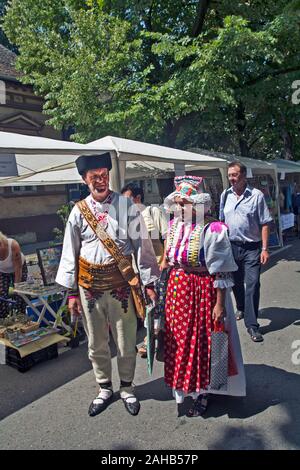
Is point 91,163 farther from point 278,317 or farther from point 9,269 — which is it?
point 278,317

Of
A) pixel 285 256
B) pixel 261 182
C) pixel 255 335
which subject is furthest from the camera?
pixel 261 182

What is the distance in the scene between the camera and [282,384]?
11.1 ft

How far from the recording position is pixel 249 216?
4.44 m

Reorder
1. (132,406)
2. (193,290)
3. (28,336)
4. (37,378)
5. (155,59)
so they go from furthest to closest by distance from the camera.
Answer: (155,59)
(28,336)
(37,378)
(132,406)
(193,290)

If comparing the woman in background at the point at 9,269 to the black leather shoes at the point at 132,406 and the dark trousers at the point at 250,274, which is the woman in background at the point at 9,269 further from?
the dark trousers at the point at 250,274

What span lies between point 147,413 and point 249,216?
2426mm

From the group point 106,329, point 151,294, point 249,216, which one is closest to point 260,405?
point 151,294

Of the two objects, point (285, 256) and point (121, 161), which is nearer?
point (121, 161)

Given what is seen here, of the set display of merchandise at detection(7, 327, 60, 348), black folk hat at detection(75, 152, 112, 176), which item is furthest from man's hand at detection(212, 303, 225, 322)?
display of merchandise at detection(7, 327, 60, 348)

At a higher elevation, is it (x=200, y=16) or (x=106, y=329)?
(x=200, y=16)

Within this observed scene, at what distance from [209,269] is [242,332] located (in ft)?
7.27

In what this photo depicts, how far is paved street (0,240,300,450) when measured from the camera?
2697 mm

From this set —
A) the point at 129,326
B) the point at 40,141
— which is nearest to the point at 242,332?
the point at 129,326
